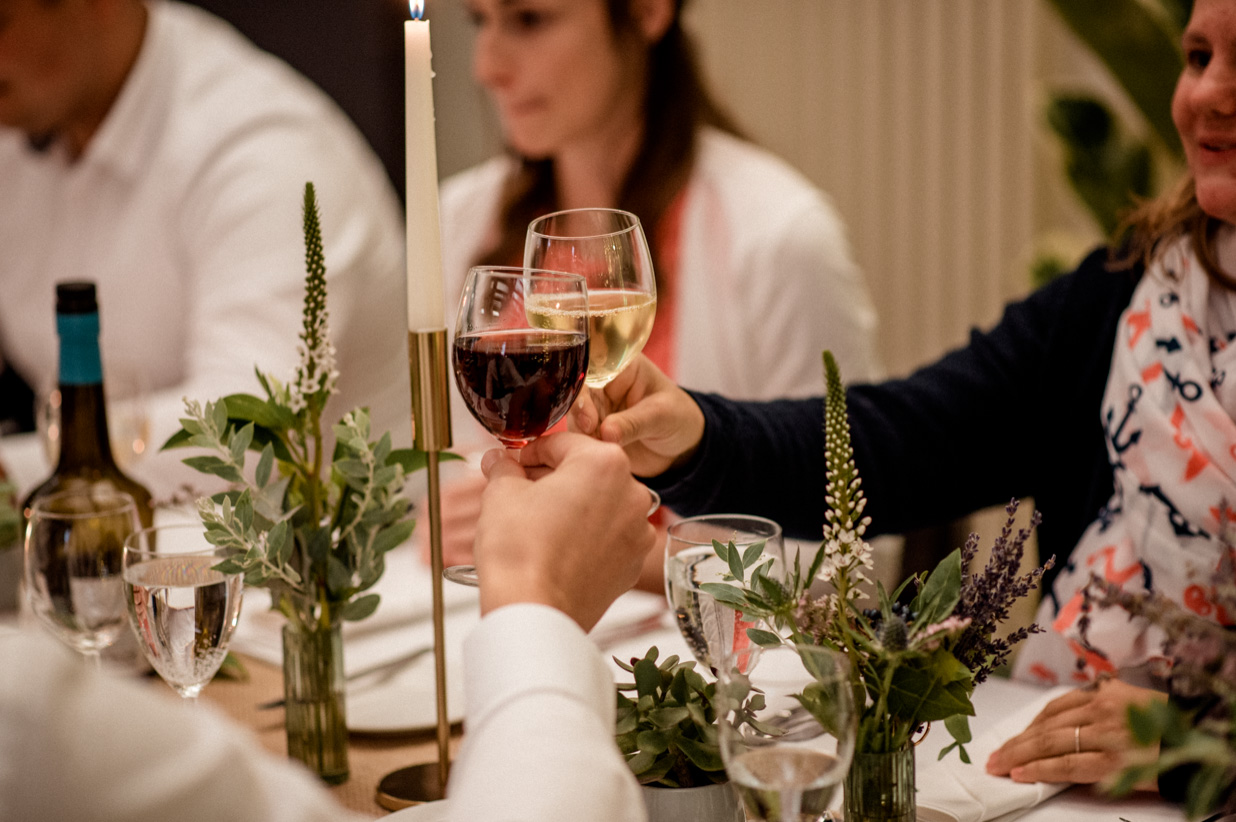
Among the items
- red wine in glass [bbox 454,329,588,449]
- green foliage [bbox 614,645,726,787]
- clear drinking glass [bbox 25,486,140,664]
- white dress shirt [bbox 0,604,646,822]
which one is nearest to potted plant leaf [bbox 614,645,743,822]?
green foliage [bbox 614,645,726,787]

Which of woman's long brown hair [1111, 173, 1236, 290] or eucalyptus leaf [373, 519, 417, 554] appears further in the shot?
woman's long brown hair [1111, 173, 1236, 290]

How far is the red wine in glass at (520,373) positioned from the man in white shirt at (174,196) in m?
1.74

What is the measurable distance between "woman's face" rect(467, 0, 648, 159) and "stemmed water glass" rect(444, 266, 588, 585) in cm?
162

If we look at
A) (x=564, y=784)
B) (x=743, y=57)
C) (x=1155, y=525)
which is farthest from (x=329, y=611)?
(x=743, y=57)

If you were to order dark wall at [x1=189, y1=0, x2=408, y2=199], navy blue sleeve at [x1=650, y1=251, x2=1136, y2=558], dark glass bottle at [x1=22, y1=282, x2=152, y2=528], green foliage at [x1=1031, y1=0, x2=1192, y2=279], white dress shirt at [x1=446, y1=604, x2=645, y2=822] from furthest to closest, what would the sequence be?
1. dark wall at [x1=189, y1=0, x2=408, y2=199]
2. green foliage at [x1=1031, y1=0, x2=1192, y2=279]
3. navy blue sleeve at [x1=650, y1=251, x2=1136, y2=558]
4. dark glass bottle at [x1=22, y1=282, x2=152, y2=528]
5. white dress shirt at [x1=446, y1=604, x2=645, y2=822]

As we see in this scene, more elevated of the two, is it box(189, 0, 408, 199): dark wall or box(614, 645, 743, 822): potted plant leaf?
box(189, 0, 408, 199): dark wall

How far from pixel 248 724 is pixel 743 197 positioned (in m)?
1.75

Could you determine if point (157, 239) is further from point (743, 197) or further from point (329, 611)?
point (329, 611)

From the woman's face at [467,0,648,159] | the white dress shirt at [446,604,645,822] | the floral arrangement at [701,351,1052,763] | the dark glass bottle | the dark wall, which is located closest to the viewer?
the white dress shirt at [446,604,645,822]

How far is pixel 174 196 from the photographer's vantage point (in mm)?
2736

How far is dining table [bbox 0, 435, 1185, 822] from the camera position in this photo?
91 cm

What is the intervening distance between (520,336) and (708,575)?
0.23 meters

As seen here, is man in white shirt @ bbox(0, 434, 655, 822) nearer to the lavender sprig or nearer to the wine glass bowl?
the wine glass bowl

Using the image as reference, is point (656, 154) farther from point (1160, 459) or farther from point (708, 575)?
point (708, 575)
